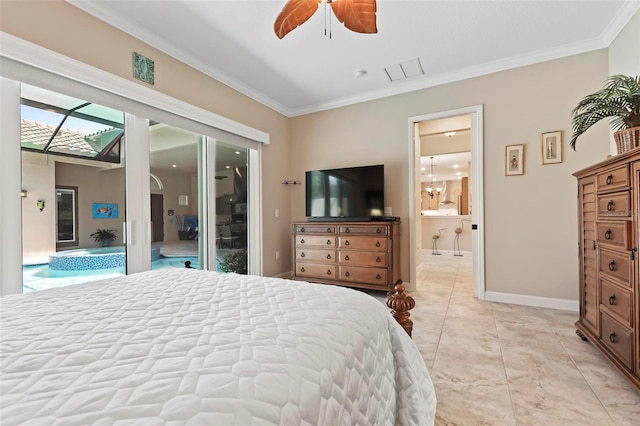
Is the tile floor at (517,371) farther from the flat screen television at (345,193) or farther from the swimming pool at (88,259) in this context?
the swimming pool at (88,259)

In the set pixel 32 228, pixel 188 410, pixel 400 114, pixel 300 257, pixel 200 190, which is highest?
pixel 400 114

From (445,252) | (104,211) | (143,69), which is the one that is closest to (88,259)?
(104,211)

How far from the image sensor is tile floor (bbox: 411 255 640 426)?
1435mm

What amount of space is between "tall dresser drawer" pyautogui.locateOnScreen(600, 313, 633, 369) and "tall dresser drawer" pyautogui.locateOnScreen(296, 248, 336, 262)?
254cm

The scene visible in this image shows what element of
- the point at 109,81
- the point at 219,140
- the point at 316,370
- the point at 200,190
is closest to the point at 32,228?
the point at 109,81

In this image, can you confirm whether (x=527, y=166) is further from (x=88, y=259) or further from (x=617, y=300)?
(x=88, y=259)

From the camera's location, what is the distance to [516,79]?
3197 mm

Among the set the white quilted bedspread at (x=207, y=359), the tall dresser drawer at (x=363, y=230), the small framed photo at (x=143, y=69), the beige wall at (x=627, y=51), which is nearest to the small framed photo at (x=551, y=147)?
the beige wall at (x=627, y=51)

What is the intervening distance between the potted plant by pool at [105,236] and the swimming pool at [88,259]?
6cm

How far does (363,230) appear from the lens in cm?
356

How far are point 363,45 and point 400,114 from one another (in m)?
1.24

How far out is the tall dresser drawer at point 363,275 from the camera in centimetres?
346

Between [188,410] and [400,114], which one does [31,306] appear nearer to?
[188,410]

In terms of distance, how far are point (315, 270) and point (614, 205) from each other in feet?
9.72
